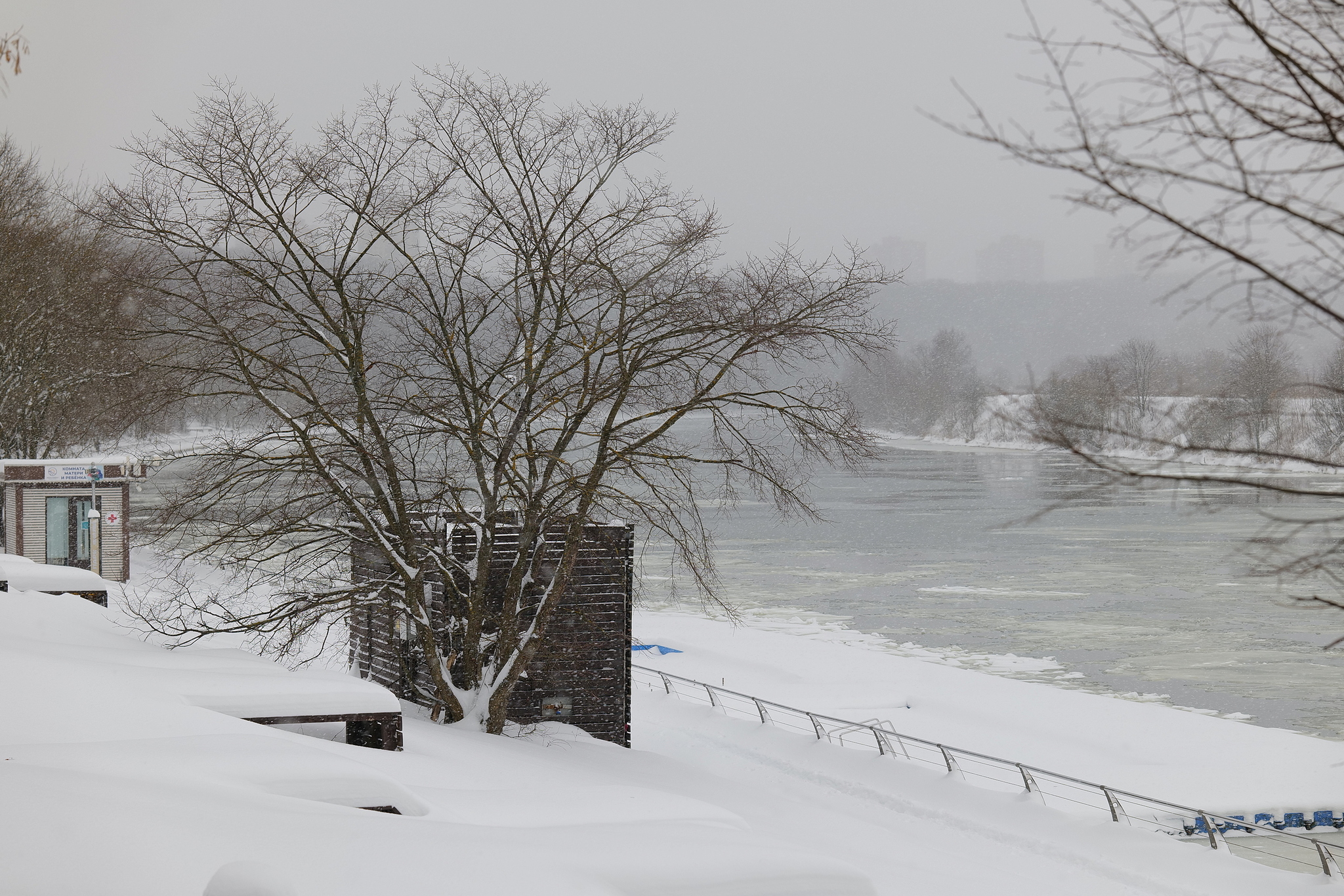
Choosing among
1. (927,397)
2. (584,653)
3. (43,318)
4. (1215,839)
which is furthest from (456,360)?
(927,397)

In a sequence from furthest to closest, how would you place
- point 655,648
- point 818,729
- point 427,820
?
point 655,648
point 818,729
point 427,820

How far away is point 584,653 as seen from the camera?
1981 cm

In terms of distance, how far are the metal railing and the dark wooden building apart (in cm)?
370

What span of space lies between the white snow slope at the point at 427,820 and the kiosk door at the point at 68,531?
16.2m

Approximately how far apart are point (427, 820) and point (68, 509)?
27.8 meters

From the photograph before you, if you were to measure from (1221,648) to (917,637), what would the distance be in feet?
26.6

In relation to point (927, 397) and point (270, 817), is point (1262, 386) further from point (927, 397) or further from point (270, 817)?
point (927, 397)

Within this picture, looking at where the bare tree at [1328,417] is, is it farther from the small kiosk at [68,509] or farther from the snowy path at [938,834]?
the small kiosk at [68,509]

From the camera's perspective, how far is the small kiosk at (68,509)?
28.8 m

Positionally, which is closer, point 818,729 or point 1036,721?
point 818,729

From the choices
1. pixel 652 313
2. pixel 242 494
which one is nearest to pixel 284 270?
pixel 242 494

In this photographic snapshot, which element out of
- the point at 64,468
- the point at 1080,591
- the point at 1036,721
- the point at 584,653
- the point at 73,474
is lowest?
the point at 1036,721

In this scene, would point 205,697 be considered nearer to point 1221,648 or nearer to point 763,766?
point 763,766

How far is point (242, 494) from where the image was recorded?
16828 millimetres
